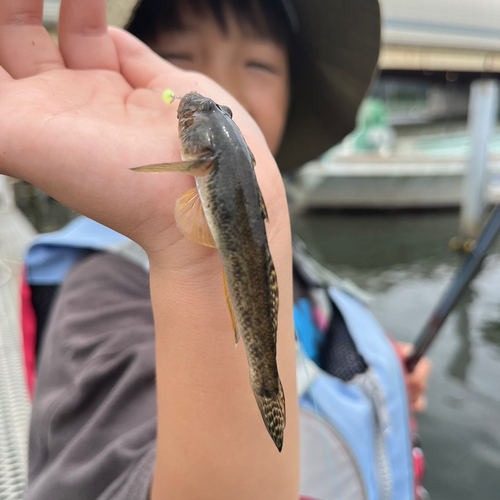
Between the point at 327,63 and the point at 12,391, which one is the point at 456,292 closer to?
the point at 327,63

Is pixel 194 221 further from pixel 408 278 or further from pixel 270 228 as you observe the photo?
pixel 408 278

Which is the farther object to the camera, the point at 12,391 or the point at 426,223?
the point at 426,223

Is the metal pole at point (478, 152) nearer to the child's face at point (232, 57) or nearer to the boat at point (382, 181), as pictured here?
the boat at point (382, 181)

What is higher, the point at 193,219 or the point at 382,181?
the point at 193,219

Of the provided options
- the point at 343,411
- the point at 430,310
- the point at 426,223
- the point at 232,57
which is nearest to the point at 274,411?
the point at 343,411

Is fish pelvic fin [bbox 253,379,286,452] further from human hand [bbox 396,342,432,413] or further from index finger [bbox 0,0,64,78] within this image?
human hand [bbox 396,342,432,413]

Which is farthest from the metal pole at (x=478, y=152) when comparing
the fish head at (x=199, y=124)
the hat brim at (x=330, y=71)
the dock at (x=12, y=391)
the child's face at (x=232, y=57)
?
the fish head at (x=199, y=124)
